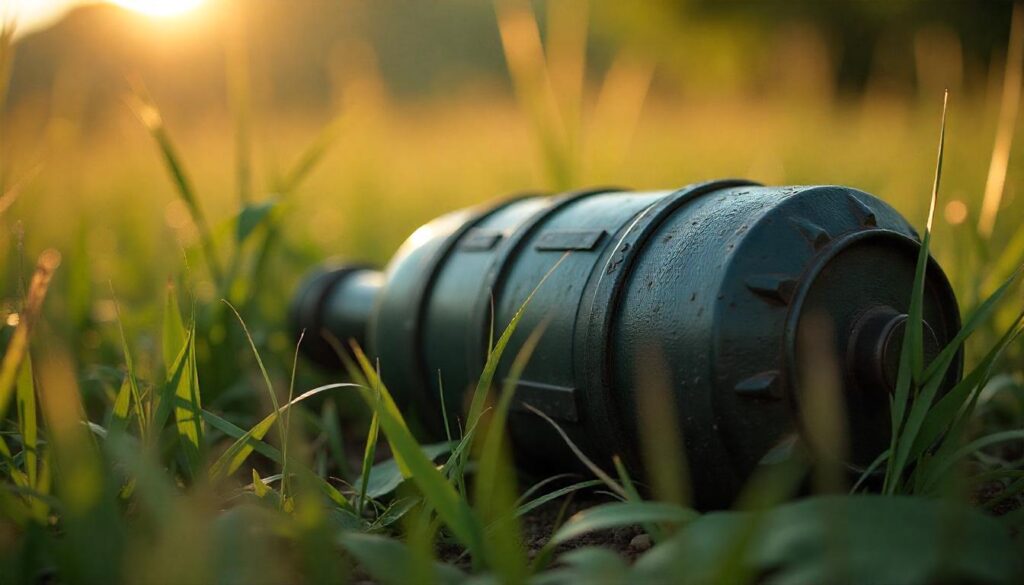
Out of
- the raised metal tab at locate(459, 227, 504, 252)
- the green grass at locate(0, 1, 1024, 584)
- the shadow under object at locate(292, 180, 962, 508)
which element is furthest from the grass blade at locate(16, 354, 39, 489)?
the raised metal tab at locate(459, 227, 504, 252)

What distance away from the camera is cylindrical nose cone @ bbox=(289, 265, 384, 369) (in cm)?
222

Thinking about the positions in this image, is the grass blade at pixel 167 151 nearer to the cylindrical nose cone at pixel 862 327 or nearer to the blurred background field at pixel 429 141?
the blurred background field at pixel 429 141

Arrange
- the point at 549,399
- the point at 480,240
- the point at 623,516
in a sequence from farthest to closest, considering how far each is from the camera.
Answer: the point at 480,240 → the point at 549,399 → the point at 623,516

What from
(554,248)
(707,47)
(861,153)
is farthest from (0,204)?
(707,47)

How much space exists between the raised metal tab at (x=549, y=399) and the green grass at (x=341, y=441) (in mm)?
64

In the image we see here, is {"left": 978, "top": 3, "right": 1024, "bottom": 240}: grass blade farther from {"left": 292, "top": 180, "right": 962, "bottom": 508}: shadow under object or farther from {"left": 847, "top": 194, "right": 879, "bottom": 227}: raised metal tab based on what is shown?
{"left": 847, "top": 194, "right": 879, "bottom": 227}: raised metal tab

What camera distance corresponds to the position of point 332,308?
229 cm

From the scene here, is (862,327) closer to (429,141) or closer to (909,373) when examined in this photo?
(909,373)

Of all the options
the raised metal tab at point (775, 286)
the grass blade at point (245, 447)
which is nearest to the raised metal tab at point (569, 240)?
the raised metal tab at point (775, 286)

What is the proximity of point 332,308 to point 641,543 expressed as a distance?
1260 millimetres

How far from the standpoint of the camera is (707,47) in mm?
18953

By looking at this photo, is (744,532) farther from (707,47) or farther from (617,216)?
(707,47)

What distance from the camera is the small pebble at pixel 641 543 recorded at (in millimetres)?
1274

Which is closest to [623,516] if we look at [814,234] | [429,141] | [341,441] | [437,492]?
[437,492]
